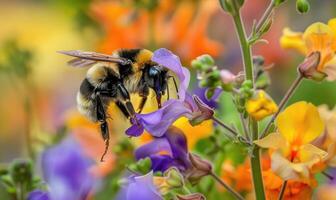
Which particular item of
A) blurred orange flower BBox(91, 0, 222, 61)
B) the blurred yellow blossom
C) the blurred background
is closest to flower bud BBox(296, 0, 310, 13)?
the blurred yellow blossom

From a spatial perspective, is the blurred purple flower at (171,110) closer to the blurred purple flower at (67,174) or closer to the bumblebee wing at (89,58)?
the bumblebee wing at (89,58)

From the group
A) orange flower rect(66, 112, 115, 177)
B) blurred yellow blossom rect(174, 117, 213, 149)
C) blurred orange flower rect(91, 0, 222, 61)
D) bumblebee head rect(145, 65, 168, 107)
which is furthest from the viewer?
blurred orange flower rect(91, 0, 222, 61)

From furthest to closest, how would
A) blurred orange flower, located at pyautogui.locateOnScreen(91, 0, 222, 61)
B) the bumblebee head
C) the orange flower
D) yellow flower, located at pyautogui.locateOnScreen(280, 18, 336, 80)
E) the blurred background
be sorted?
blurred orange flower, located at pyautogui.locateOnScreen(91, 0, 222, 61)
the blurred background
the orange flower
the bumblebee head
yellow flower, located at pyautogui.locateOnScreen(280, 18, 336, 80)

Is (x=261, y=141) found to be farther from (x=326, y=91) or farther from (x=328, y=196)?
(x=326, y=91)


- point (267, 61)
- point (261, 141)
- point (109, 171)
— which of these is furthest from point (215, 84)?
point (267, 61)

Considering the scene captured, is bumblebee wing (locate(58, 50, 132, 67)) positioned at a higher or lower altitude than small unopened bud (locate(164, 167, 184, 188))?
higher

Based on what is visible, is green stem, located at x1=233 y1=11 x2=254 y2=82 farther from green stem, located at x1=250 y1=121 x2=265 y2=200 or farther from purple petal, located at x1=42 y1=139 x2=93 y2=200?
purple petal, located at x1=42 y1=139 x2=93 y2=200

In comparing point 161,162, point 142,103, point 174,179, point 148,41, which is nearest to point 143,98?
point 142,103
